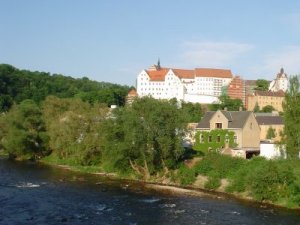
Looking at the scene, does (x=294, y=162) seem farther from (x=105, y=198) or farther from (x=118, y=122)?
(x=118, y=122)

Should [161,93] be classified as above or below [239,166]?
above

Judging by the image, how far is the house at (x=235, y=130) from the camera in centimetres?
6444

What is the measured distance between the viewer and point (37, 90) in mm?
156250

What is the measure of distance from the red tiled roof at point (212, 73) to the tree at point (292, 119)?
393 ft

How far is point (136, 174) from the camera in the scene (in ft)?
185

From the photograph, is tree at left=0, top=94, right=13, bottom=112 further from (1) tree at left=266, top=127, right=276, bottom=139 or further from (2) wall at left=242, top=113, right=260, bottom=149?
(2) wall at left=242, top=113, right=260, bottom=149

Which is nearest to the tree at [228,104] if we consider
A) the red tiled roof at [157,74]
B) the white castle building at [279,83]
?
the red tiled roof at [157,74]

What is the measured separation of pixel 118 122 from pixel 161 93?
114 meters

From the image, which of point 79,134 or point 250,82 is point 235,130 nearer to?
point 79,134

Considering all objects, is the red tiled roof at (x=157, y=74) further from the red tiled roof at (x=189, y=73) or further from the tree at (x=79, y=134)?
the tree at (x=79, y=134)

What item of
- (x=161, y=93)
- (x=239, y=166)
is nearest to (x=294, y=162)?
(x=239, y=166)

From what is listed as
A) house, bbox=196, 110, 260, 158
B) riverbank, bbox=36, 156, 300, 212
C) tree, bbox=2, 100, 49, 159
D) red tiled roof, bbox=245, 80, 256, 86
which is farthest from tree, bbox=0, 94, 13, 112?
red tiled roof, bbox=245, 80, 256, 86

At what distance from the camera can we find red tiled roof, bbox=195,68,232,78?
171m

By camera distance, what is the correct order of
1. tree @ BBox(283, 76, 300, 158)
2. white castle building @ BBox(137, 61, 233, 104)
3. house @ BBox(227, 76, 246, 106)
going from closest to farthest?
tree @ BBox(283, 76, 300, 158), house @ BBox(227, 76, 246, 106), white castle building @ BBox(137, 61, 233, 104)
